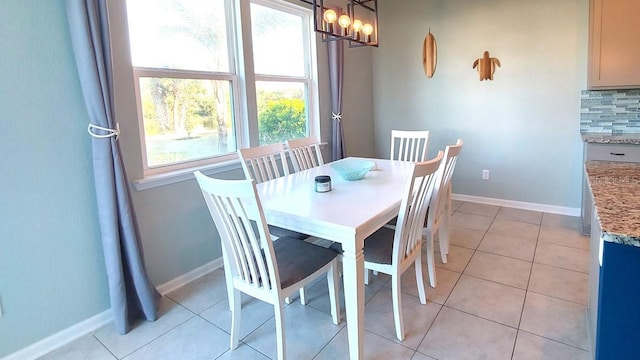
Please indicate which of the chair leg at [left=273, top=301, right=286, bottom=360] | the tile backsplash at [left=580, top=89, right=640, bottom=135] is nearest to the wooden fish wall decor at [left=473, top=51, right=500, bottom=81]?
the tile backsplash at [left=580, top=89, right=640, bottom=135]

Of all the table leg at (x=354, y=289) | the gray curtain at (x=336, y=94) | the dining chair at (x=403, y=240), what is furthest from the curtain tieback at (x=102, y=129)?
the gray curtain at (x=336, y=94)

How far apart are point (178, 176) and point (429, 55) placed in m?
3.02

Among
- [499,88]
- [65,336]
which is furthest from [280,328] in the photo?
[499,88]

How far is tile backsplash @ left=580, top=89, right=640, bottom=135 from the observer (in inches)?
123

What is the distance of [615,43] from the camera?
2.82m

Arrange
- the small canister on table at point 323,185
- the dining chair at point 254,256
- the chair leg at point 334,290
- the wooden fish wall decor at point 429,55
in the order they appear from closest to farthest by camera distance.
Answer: the dining chair at point 254,256 < the chair leg at point 334,290 < the small canister on table at point 323,185 < the wooden fish wall decor at point 429,55

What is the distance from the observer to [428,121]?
13.9 feet

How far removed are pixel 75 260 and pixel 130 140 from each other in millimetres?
742

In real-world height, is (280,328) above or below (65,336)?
above

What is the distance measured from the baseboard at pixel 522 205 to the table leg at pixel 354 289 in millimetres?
2960

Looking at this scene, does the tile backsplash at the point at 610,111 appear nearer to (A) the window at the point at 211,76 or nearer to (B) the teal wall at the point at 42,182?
(A) the window at the point at 211,76

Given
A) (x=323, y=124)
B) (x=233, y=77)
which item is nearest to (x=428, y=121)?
(x=323, y=124)

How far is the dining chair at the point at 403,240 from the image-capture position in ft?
5.60

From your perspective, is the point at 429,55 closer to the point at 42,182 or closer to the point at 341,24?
the point at 341,24
